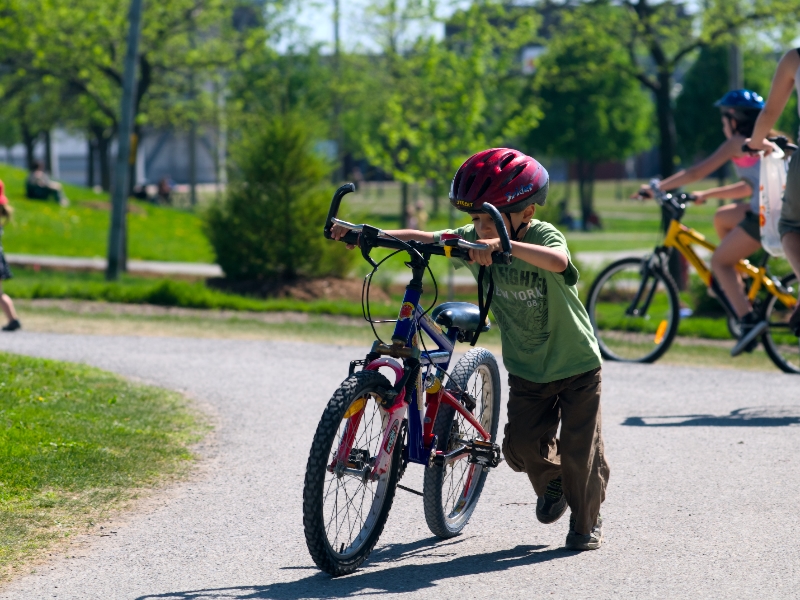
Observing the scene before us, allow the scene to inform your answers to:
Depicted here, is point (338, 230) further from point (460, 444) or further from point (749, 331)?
point (749, 331)

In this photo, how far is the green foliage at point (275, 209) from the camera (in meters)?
17.0

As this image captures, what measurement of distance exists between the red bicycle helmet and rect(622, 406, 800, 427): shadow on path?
3.27 m

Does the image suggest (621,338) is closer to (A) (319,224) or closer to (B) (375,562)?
(B) (375,562)

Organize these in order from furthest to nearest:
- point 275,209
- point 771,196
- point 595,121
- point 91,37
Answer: point 595,121 → point 91,37 → point 275,209 → point 771,196

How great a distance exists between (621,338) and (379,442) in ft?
20.8

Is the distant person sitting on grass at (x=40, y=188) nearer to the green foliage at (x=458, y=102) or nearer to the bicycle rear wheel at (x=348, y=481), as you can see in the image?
the green foliage at (x=458, y=102)

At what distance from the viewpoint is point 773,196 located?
313 inches

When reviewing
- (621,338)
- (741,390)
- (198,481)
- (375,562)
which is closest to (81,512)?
(198,481)

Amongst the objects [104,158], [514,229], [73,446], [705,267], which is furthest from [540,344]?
[104,158]

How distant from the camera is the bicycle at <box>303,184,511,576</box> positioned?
4168mm

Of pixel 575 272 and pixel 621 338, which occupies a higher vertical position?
pixel 575 272

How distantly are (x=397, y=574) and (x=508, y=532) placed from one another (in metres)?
0.79

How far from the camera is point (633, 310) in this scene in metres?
10.0

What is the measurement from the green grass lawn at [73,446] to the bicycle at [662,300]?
145 inches
